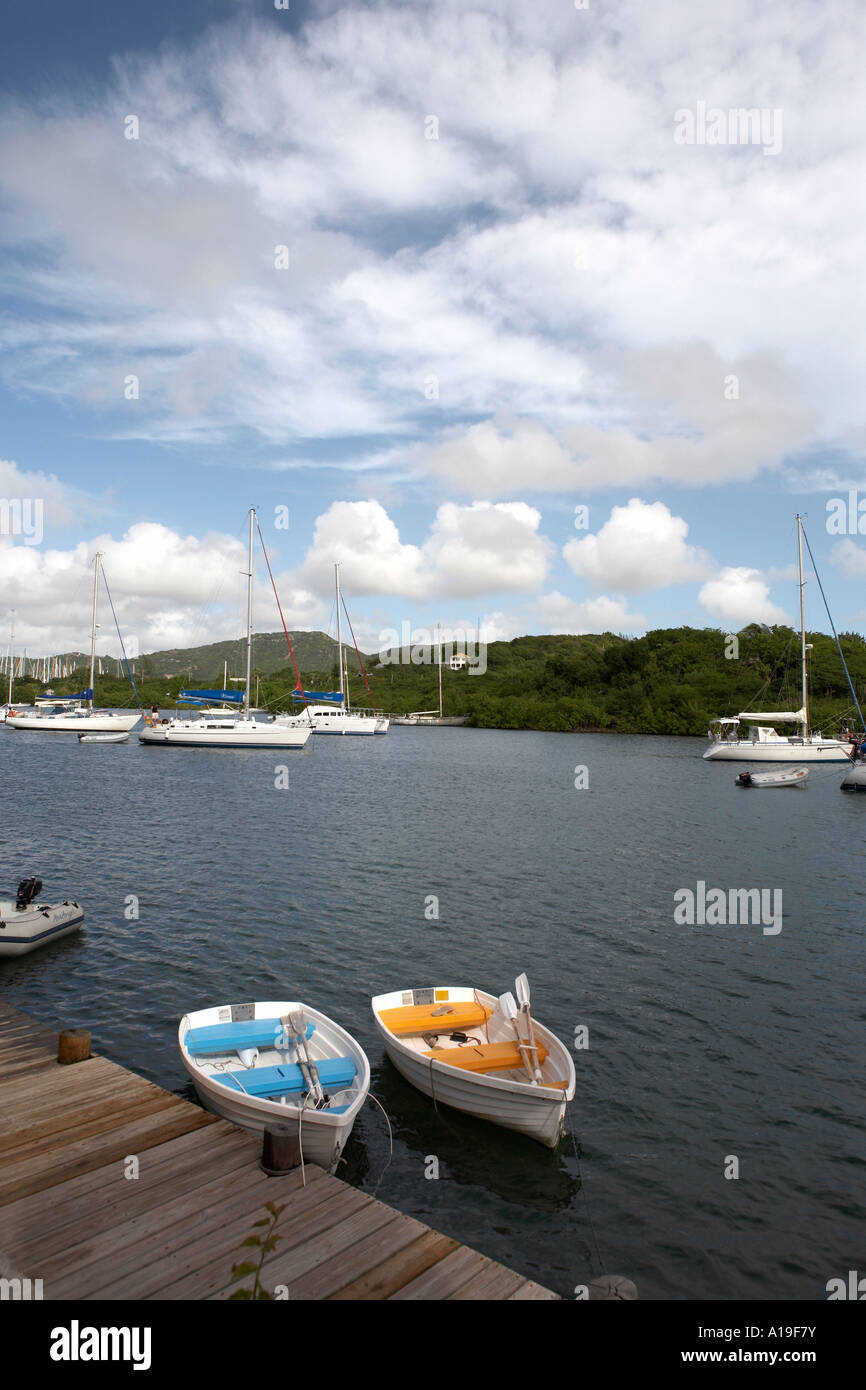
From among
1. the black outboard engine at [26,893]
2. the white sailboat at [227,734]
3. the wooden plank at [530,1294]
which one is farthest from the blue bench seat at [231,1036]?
the white sailboat at [227,734]

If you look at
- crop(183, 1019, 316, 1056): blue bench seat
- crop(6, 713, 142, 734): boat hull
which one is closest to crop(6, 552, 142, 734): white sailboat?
crop(6, 713, 142, 734): boat hull

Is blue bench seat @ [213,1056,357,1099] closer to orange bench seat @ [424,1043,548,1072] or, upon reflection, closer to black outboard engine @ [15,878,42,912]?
orange bench seat @ [424,1043,548,1072]

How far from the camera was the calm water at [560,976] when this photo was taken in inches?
356

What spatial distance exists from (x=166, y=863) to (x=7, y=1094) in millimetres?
17157

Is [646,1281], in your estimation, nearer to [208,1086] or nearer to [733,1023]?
[208,1086]

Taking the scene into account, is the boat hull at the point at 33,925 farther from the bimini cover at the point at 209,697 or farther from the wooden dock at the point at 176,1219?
the bimini cover at the point at 209,697

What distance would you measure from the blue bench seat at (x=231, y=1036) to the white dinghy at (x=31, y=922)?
7437mm

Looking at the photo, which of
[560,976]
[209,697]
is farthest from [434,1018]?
[209,697]

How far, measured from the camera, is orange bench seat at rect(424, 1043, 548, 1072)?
1090 cm

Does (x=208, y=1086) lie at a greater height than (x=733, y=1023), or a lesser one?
greater
